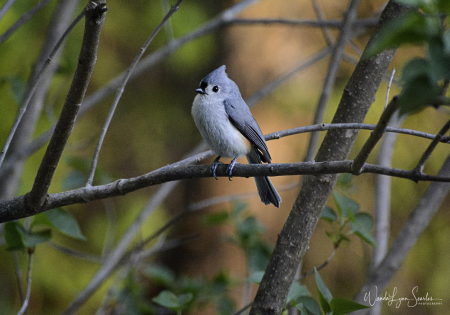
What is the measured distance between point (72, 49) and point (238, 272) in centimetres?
226

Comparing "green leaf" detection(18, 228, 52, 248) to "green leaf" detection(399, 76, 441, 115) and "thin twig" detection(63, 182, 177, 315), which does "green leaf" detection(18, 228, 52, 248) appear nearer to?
"thin twig" detection(63, 182, 177, 315)

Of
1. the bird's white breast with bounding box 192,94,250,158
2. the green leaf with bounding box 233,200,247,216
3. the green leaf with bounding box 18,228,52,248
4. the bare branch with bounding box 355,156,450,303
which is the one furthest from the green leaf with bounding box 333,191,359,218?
the green leaf with bounding box 18,228,52,248

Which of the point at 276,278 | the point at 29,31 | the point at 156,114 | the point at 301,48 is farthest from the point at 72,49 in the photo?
the point at 276,278

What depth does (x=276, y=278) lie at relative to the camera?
154 cm

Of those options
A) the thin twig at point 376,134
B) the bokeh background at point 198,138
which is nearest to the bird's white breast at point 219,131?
the thin twig at point 376,134

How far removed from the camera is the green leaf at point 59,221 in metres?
1.54

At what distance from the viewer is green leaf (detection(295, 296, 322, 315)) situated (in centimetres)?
134

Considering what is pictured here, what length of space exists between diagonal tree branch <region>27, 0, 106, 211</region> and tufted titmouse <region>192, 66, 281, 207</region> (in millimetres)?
865

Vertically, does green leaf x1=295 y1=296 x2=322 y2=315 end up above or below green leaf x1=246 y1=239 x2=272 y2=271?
below

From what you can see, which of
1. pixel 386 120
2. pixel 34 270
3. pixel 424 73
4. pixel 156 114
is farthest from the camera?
pixel 156 114

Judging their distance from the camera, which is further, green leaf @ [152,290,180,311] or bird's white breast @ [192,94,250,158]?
bird's white breast @ [192,94,250,158]

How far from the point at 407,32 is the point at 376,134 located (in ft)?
0.99

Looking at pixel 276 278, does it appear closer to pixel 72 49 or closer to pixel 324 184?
pixel 324 184

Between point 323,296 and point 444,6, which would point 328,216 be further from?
point 444,6
